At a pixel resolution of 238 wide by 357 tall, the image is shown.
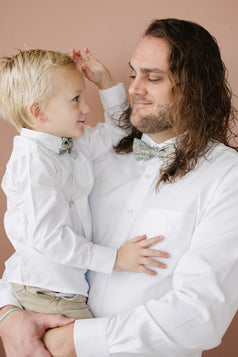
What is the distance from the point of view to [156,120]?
1.75 metres

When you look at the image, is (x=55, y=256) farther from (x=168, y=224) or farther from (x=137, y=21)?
(x=137, y=21)

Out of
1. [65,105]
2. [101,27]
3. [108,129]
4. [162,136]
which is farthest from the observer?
[101,27]

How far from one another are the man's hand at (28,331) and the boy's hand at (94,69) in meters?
1.12

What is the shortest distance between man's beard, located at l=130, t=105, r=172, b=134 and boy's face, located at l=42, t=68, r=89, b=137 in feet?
0.82

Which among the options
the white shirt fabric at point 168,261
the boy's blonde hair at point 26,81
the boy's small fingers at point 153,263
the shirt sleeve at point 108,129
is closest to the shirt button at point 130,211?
the white shirt fabric at point 168,261

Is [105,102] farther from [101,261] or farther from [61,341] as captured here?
[61,341]

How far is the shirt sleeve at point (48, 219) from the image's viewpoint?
1.50 meters

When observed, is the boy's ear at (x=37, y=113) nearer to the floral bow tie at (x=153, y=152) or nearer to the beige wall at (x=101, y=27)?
the floral bow tie at (x=153, y=152)

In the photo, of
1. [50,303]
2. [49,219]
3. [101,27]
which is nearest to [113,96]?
[101,27]

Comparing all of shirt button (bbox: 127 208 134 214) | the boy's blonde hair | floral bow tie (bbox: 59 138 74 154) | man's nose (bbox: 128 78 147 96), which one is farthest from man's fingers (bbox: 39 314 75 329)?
man's nose (bbox: 128 78 147 96)

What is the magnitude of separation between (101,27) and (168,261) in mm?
1296

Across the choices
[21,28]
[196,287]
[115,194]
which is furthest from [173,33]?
[196,287]

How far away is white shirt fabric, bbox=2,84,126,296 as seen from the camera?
150cm

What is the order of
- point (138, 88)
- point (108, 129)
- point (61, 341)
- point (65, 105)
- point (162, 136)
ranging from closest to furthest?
point (61, 341) → point (65, 105) → point (138, 88) → point (162, 136) → point (108, 129)
